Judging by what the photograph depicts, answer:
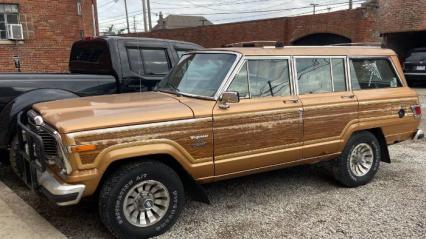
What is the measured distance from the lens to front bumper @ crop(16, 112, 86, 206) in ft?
12.2

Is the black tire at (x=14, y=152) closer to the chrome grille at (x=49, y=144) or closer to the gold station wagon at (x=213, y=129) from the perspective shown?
the gold station wagon at (x=213, y=129)

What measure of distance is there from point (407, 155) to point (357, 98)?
2.48 meters

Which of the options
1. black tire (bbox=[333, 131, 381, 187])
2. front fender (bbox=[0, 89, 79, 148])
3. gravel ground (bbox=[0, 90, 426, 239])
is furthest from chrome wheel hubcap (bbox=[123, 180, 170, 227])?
black tire (bbox=[333, 131, 381, 187])

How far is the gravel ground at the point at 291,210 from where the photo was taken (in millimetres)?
4355

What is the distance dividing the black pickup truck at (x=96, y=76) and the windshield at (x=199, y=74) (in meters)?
1.29

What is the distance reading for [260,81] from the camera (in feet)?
16.2

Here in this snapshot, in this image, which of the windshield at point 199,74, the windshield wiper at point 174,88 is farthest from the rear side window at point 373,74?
the windshield wiper at point 174,88

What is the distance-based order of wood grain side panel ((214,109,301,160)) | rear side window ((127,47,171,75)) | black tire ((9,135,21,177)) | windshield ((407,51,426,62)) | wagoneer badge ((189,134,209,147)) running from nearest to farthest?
wagoneer badge ((189,134,209,147)) → wood grain side panel ((214,109,301,160)) → black tire ((9,135,21,177)) → rear side window ((127,47,171,75)) → windshield ((407,51,426,62))

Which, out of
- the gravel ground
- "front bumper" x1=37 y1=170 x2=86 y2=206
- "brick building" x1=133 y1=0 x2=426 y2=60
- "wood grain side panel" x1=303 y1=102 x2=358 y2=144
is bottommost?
the gravel ground

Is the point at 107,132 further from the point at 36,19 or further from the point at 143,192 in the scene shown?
the point at 36,19

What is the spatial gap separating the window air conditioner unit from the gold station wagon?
35.7ft

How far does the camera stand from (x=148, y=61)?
6879 mm

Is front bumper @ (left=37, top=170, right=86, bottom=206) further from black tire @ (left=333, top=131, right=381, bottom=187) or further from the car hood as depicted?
black tire @ (left=333, top=131, right=381, bottom=187)

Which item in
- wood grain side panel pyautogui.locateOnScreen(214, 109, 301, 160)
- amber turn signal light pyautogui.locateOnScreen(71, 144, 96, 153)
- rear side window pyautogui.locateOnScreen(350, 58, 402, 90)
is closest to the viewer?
amber turn signal light pyautogui.locateOnScreen(71, 144, 96, 153)
